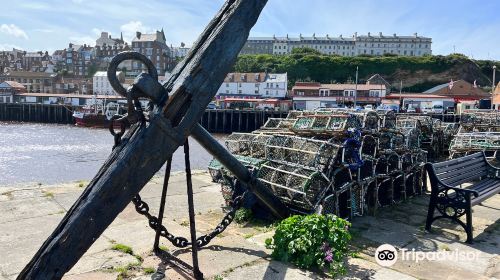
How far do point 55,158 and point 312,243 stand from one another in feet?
80.4

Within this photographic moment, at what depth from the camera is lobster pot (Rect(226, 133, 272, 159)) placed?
7.22 meters

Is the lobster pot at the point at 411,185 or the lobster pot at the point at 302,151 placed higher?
the lobster pot at the point at 302,151

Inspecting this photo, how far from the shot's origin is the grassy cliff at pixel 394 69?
102562 millimetres

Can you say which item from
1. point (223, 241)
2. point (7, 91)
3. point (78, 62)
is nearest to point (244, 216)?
point (223, 241)

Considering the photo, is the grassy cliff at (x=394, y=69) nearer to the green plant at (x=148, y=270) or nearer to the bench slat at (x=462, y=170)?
the bench slat at (x=462, y=170)

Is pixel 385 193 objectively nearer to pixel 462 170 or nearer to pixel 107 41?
pixel 462 170

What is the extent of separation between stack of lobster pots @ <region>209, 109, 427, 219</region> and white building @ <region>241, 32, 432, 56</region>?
148 m

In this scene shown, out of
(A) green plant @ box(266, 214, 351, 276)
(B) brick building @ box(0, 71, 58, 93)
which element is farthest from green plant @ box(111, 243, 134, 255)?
(B) brick building @ box(0, 71, 58, 93)

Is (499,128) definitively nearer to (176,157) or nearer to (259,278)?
(259,278)

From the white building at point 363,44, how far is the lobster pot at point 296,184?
492 ft

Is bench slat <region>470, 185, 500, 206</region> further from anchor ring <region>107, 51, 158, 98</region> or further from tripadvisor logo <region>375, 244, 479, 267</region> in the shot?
anchor ring <region>107, 51, 158, 98</region>

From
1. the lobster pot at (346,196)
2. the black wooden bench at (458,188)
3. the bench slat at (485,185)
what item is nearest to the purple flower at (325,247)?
the lobster pot at (346,196)

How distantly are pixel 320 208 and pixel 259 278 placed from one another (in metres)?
1.83

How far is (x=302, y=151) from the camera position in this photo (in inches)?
240
